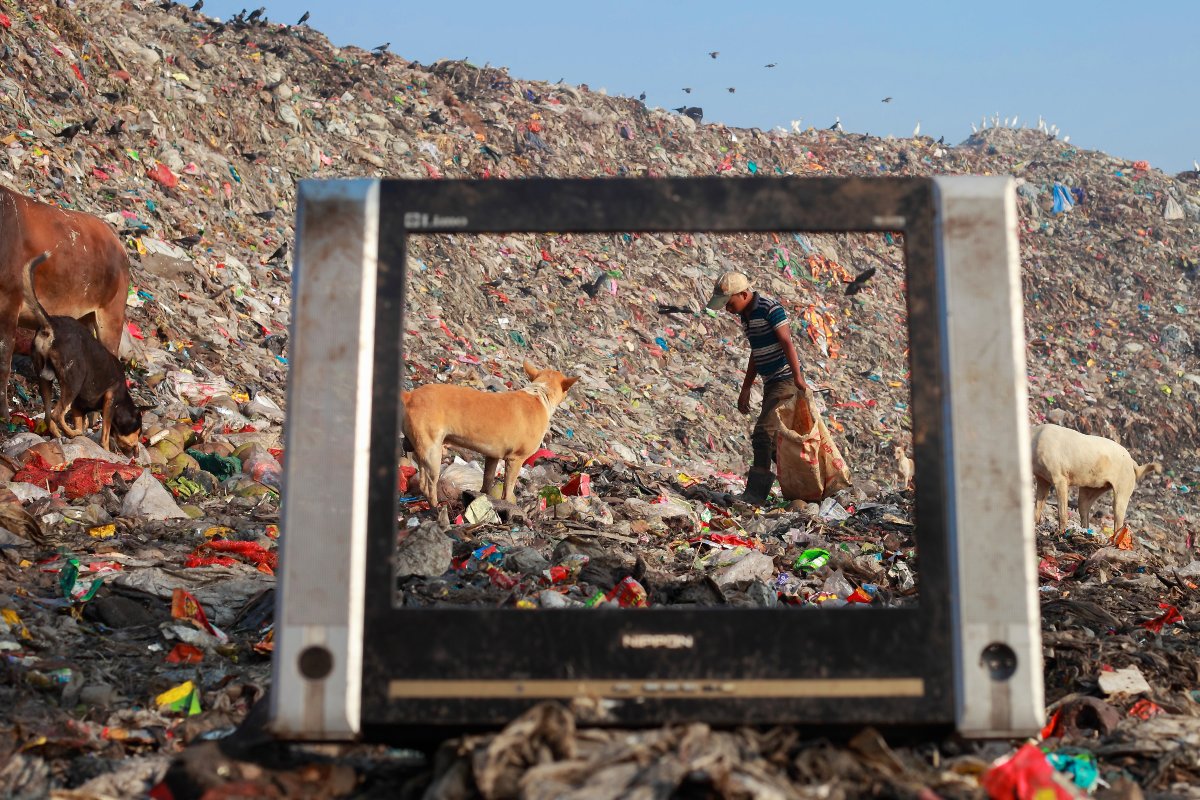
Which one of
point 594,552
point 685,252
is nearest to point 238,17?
point 685,252

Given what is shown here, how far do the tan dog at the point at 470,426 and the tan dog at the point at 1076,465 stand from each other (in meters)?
4.54

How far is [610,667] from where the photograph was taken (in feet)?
5.90

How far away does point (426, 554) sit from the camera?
14.1 ft

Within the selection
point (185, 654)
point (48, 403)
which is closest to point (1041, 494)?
point (185, 654)

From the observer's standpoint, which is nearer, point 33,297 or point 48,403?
point 48,403

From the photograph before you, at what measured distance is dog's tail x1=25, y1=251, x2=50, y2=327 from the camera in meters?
7.21

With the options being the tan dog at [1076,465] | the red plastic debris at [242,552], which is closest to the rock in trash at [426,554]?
the red plastic debris at [242,552]

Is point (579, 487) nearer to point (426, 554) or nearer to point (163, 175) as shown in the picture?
point (426, 554)

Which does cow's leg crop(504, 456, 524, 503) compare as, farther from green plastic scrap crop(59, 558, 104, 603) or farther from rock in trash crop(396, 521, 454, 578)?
green plastic scrap crop(59, 558, 104, 603)

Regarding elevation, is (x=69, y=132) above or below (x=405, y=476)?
above

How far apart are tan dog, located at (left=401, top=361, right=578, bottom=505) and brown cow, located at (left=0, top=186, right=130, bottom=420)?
2.76 metres

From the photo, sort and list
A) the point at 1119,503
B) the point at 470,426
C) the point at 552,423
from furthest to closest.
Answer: the point at 552,423 → the point at 1119,503 → the point at 470,426

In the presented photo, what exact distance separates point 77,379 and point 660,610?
6.36 m

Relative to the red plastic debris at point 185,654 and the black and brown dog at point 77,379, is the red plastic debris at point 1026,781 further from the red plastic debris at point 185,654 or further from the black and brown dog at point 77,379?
the black and brown dog at point 77,379
